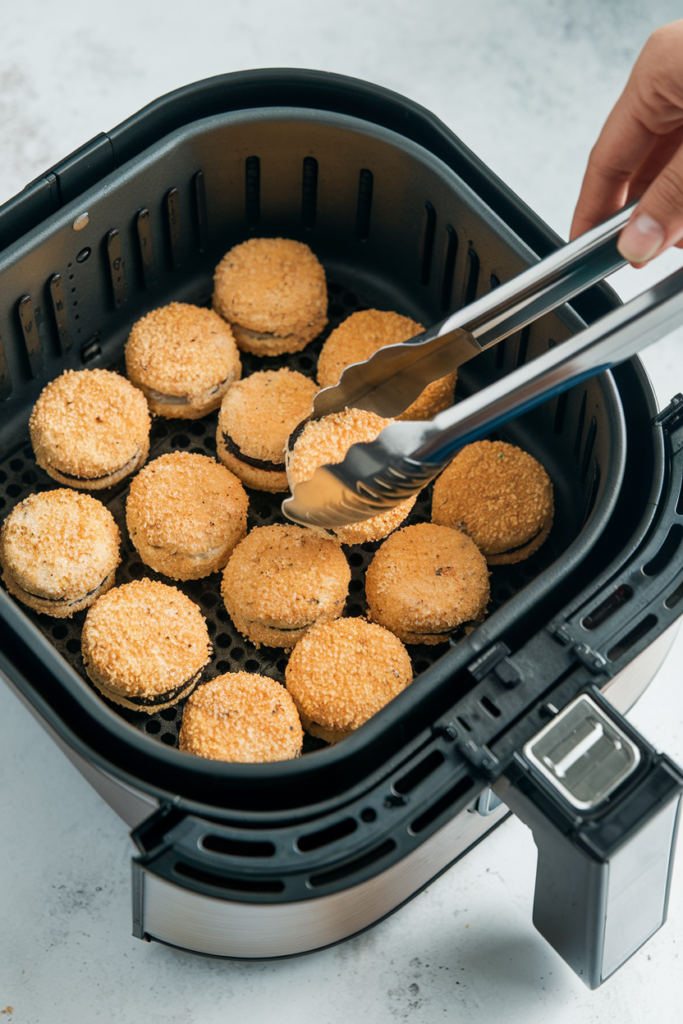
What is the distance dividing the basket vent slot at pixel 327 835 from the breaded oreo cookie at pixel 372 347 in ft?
2.16

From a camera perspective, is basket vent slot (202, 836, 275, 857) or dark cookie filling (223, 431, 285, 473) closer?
basket vent slot (202, 836, 275, 857)

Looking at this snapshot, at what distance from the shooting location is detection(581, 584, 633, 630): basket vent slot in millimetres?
1223

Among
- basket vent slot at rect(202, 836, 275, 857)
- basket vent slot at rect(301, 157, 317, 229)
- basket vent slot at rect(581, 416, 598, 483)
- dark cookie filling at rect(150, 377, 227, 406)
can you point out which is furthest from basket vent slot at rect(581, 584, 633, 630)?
basket vent slot at rect(301, 157, 317, 229)

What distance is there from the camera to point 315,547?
147cm

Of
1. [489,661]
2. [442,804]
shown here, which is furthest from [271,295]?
[442,804]

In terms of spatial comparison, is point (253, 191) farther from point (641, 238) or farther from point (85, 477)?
point (641, 238)

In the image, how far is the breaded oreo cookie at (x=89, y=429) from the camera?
59.7 inches

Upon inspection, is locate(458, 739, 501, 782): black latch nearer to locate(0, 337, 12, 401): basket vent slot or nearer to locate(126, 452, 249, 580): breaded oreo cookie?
locate(126, 452, 249, 580): breaded oreo cookie

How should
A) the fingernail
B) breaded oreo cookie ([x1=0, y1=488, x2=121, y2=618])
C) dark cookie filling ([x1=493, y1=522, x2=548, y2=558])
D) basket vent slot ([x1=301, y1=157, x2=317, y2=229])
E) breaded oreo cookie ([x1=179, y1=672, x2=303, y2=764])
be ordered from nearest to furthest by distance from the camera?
the fingernail, breaded oreo cookie ([x1=179, y1=672, x2=303, y2=764]), breaded oreo cookie ([x1=0, y1=488, x2=121, y2=618]), dark cookie filling ([x1=493, y1=522, x2=548, y2=558]), basket vent slot ([x1=301, y1=157, x2=317, y2=229])

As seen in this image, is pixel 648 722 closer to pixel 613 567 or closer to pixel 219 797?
pixel 613 567

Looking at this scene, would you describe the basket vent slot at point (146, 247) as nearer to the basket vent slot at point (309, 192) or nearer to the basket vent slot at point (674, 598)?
the basket vent slot at point (309, 192)

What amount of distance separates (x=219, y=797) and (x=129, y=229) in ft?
2.72

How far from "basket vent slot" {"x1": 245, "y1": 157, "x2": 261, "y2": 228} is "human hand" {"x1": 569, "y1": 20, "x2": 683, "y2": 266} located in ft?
1.60

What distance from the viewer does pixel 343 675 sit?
1.37 metres
